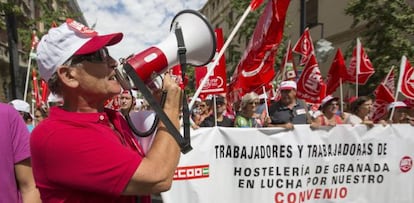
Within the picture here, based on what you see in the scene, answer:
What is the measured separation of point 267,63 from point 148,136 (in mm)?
3420

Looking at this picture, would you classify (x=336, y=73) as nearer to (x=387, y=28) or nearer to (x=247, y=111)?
(x=247, y=111)

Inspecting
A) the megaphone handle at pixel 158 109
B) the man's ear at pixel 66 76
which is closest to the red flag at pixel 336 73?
the megaphone handle at pixel 158 109

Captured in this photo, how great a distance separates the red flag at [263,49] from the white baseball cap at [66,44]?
9.07ft

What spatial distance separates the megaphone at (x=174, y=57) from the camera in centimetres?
153

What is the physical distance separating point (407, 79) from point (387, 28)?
6228 millimetres

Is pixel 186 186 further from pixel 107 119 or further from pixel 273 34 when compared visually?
pixel 107 119

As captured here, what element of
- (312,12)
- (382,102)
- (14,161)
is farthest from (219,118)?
(312,12)

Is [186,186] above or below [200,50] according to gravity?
below

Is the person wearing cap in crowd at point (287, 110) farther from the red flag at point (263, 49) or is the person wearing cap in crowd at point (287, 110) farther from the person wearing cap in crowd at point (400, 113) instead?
the person wearing cap in crowd at point (400, 113)

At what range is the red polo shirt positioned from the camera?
4.51ft

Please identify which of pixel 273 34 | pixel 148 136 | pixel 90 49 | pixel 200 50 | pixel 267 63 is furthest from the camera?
pixel 267 63

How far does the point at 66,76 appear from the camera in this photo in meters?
1.56

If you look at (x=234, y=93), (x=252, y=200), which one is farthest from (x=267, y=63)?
(x=252, y=200)

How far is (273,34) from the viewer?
14.0 feet
